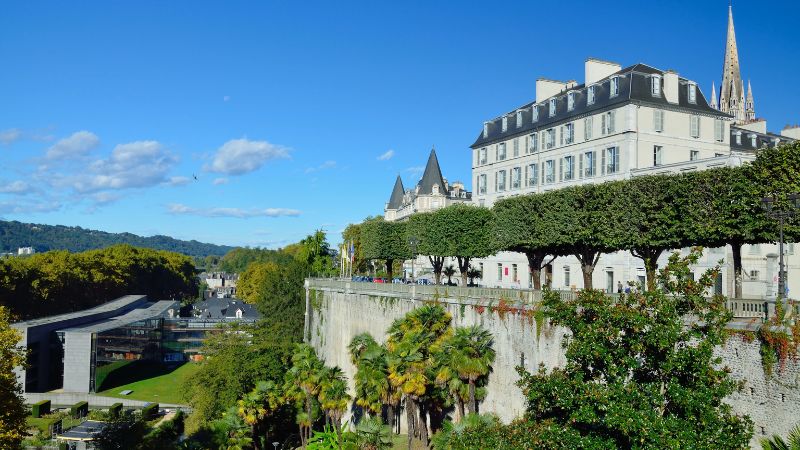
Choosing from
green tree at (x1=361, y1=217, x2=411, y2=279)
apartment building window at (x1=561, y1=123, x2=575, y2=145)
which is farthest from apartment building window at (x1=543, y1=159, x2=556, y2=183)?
green tree at (x1=361, y1=217, x2=411, y2=279)

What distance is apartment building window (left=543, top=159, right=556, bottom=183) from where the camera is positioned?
196 ft

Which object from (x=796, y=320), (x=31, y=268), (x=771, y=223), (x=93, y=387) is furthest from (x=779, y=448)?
(x=31, y=268)

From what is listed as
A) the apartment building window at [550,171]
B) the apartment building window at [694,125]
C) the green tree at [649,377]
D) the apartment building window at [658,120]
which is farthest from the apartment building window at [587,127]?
the green tree at [649,377]

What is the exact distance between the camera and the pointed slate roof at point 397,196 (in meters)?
136

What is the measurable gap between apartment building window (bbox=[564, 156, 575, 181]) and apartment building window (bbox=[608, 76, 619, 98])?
635 centimetres

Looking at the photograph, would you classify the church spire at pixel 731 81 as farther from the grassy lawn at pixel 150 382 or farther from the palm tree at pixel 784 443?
the palm tree at pixel 784 443

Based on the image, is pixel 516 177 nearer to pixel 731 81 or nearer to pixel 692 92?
pixel 692 92

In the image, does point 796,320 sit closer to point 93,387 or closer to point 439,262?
point 439,262

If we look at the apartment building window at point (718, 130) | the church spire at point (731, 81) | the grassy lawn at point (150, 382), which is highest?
the church spire at point (731, 81)

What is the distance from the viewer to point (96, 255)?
391 feet

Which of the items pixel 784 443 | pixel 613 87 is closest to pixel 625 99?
pixel 613 87

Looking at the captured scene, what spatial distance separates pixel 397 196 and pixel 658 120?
8781 cm

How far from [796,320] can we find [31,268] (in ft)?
318

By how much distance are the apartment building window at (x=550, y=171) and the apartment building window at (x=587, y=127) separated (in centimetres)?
450
